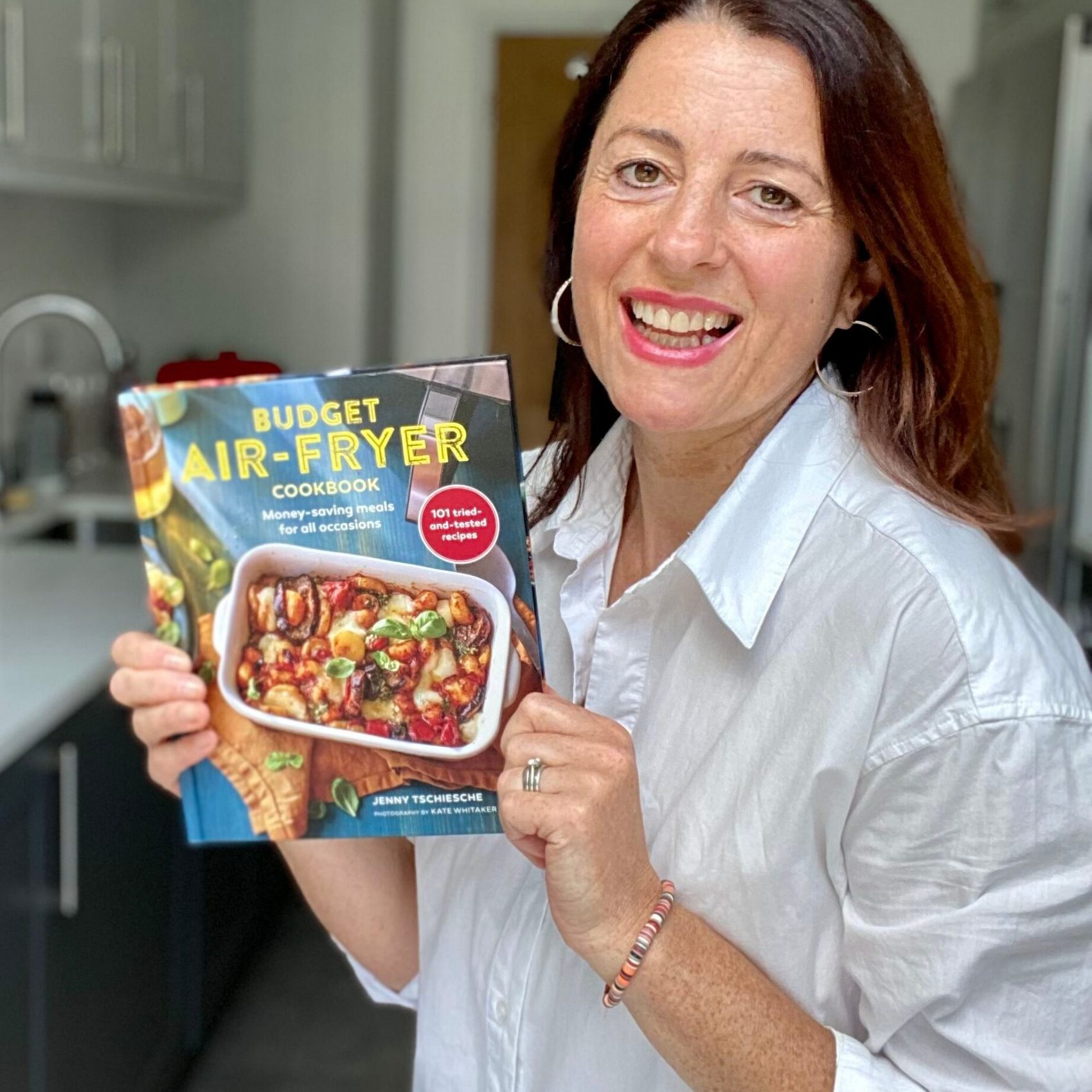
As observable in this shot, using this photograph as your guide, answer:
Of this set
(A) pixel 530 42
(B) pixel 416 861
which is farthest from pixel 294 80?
(B) pixel 416 861

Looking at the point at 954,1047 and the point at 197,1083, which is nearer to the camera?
the point at 954,1047

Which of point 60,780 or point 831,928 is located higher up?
point 831,928

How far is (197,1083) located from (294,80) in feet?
8.41

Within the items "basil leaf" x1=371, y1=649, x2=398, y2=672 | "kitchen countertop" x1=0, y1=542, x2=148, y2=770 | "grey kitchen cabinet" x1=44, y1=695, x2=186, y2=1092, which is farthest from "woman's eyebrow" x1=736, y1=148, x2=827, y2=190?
"grey kitchen cabinet" x1=44, y1=695, x2=186, y2=1092

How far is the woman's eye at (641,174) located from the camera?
0.82 metres

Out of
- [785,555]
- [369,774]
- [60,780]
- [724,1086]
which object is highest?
[785,555]

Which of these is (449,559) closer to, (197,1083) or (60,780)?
(60,780)

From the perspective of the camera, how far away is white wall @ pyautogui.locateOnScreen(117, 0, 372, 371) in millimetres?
3619

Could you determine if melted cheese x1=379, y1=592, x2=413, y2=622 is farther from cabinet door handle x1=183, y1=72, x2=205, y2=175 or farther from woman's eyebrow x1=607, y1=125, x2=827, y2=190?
cabinet door handle x1=183, y1=72, x2=205, y2=175

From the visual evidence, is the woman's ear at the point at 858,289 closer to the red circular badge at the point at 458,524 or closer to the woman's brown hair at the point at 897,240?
the woman's brown hair at the point at 897,240

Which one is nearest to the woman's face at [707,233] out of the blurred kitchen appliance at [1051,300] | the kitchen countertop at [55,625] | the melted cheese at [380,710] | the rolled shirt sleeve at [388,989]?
the melted cheese at [380,710]

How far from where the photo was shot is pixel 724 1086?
0.79 metres

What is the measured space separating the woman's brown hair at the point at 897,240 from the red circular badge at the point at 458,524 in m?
0.27

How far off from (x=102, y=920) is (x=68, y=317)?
5.17 feet
